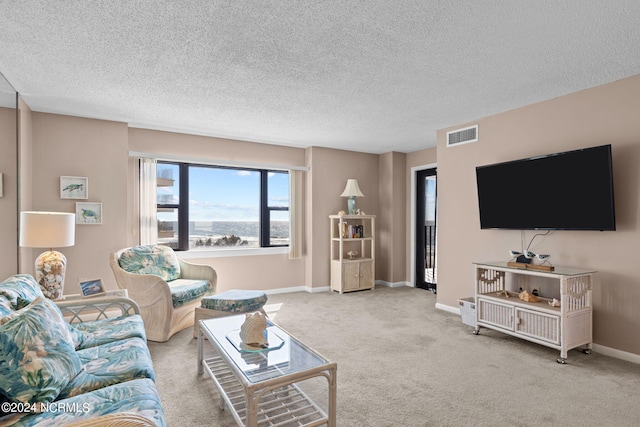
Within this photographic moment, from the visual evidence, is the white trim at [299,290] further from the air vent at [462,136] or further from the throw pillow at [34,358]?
the throw pillow at [34,358]

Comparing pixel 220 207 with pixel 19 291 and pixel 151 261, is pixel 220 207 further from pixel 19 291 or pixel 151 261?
pixel 19 291

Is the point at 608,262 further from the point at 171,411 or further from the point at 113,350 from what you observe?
the point at 113,350

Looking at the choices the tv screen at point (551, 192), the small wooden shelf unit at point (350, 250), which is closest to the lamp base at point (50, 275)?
the small wooden shelf unit at point (350, 250)

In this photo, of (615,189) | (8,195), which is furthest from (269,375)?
(615,189)

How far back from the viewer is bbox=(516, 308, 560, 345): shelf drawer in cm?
302

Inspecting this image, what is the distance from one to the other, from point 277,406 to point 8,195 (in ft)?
10.1

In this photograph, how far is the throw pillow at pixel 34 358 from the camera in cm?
139

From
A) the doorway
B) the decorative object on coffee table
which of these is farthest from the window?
the decorative object on coffee table

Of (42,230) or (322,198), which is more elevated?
(322,198)

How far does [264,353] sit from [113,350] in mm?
880

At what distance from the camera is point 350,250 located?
245 inches

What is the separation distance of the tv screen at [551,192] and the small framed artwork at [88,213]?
14.7 ft

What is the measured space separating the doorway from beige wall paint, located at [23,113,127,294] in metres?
4.59

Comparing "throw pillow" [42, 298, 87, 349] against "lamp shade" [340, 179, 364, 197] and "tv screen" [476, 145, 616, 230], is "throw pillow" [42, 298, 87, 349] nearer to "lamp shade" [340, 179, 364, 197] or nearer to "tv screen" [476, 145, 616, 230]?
"tv screen" [476, 145, 616, 230]
